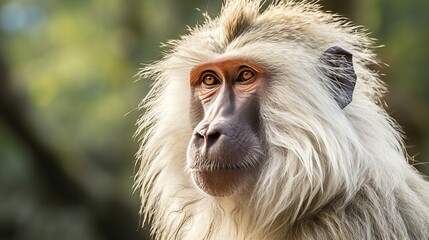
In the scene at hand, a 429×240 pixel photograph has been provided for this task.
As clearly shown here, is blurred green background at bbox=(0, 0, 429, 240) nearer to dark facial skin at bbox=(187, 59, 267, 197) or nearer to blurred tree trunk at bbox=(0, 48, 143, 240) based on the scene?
blurred tree trunk at bbox=(0, 48, 143, 240)

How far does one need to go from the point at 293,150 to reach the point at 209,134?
0.44m

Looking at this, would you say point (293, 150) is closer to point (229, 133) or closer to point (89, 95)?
point (229, 133)

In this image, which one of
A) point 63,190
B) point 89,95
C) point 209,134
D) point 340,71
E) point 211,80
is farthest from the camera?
point 89,95

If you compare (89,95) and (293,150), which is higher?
(293,150)

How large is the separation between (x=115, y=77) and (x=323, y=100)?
25.6 ft

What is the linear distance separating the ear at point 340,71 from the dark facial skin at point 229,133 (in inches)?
14.0

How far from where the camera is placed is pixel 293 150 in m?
5.06

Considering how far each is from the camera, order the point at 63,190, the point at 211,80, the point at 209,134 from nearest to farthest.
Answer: the point at 209,134
the point at 211,80
the point at 63,190

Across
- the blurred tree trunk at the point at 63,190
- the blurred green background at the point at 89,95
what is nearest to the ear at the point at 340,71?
the blurred green background at the point at 89,95

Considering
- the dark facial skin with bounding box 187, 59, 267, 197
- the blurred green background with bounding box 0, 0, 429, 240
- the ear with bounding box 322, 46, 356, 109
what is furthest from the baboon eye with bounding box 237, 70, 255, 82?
the blurred green background with bounding box 0, 0, 429, 240

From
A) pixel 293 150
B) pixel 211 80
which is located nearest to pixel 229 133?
pixel 293 150

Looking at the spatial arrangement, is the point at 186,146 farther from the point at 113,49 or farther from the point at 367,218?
the point at 113,49

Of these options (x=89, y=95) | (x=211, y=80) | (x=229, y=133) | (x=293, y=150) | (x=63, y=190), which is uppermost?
(x=211, y=80)

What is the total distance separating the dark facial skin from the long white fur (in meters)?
0.06
